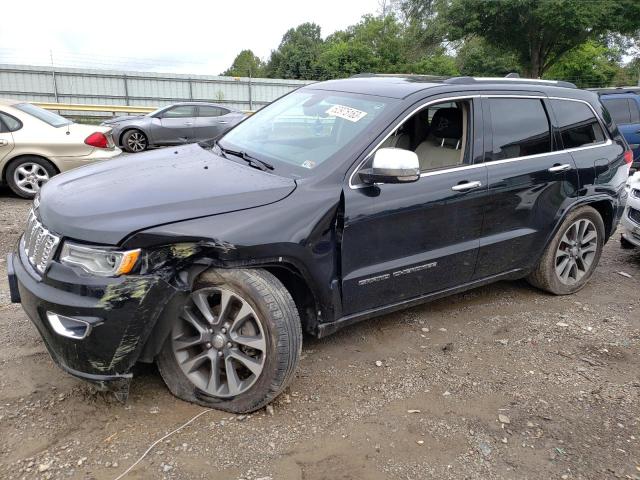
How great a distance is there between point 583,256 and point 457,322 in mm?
1469

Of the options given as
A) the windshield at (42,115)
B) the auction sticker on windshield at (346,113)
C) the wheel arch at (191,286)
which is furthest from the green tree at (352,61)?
the wheel arch at (191,286)

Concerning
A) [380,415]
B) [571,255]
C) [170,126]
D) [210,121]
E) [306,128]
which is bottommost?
[380,415]

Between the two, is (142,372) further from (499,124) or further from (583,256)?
(583,256)

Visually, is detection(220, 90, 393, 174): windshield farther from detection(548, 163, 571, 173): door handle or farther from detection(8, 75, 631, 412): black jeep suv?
detection(548, 163, 571, 173): door handle

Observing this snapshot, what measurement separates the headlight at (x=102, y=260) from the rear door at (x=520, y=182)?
7.78ft

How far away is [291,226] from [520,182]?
6.33 ft

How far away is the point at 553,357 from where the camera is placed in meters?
3.65

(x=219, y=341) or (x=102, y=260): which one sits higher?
(x=102, y=260)

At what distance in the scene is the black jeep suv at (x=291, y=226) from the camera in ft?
8.36

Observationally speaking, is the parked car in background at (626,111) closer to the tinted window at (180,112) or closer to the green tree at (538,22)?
the tinted window at (180,112)

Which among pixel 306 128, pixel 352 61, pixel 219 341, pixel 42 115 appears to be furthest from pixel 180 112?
pixel 352 61

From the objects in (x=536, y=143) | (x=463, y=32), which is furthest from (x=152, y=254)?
(x=463, y=32)

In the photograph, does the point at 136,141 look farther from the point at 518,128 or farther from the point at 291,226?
the point at 291,226

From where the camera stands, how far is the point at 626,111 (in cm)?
1014
